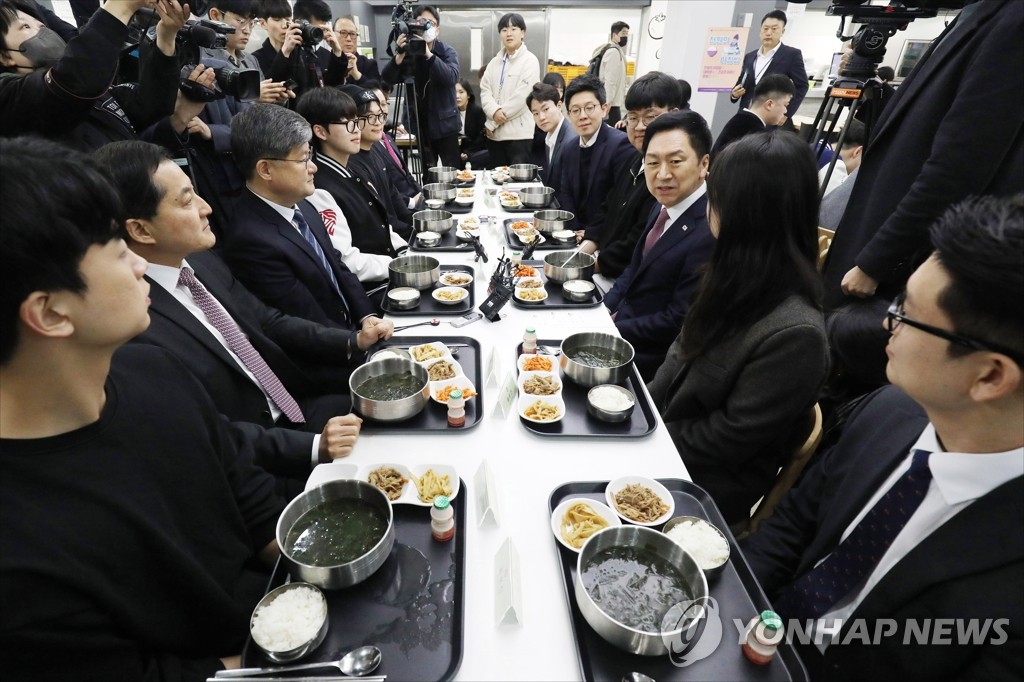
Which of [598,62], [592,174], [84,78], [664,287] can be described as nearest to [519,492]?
[664,287]

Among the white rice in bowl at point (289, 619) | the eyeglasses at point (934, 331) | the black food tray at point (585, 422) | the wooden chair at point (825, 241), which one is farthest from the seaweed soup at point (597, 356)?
the wooden chair at point (825, 241)

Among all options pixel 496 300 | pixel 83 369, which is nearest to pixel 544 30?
pixel 496 300

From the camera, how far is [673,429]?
1786 mm

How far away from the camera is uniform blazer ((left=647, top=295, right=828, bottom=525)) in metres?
1.47

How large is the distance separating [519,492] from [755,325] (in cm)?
92

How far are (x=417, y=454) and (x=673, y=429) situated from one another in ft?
3.07

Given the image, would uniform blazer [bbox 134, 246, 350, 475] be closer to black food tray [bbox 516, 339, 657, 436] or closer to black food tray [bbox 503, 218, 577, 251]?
black food tray [bbox 516, 339, 657, 436]

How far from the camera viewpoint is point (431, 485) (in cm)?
133

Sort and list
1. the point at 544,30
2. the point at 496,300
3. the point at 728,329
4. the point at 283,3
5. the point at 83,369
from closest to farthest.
→ the point at 83,369 → the point at 728,329 → the point at 496,300 → the point at 283,3 → the point at 544,30

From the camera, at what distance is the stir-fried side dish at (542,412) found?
158cm

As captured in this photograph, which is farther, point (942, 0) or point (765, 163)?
point (942, 0)

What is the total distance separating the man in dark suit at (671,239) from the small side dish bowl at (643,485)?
3.68 ft

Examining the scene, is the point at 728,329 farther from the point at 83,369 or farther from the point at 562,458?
the point at 83,369

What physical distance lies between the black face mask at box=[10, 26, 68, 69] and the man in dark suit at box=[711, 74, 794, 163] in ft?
13.4
